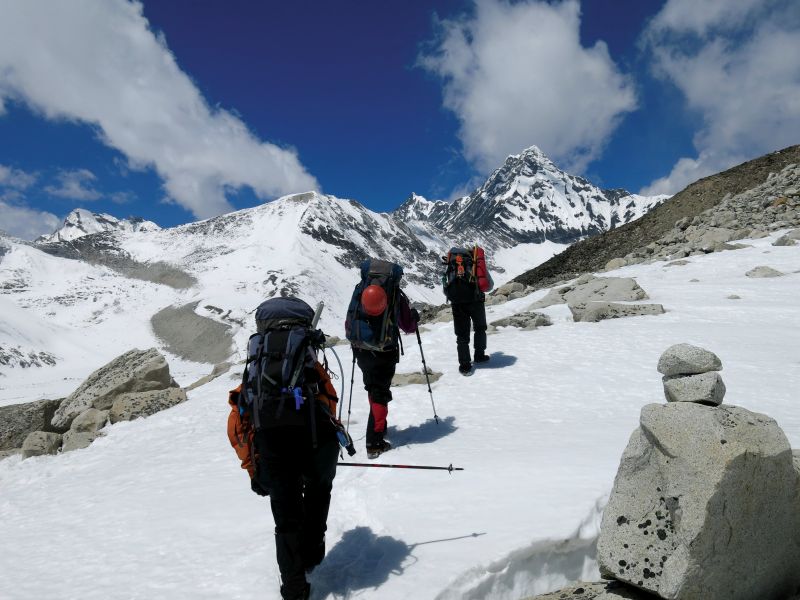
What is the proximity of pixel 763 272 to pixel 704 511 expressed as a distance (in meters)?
20.2

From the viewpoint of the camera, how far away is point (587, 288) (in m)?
19.1

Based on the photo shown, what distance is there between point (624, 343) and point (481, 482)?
8569 mm

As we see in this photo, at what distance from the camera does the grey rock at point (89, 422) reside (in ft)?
40.8

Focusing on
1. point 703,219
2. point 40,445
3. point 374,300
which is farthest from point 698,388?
point 703,219

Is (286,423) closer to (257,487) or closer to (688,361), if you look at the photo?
(257,487)

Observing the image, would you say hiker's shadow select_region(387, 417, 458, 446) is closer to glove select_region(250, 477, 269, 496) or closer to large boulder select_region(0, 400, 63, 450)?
glove select_region(250, 477, 269, 496)

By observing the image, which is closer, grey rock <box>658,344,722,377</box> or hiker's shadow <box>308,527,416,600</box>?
grey rock <box>658,344,722,377</box>

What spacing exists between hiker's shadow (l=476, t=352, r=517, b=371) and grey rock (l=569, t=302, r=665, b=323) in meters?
4.28

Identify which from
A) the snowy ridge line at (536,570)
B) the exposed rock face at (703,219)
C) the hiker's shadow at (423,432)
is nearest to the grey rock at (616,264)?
the exposed rock face at (703,219)

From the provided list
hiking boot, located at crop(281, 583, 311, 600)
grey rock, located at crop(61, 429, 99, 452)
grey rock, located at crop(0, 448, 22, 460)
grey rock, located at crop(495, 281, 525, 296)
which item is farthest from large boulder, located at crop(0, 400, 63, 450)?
grey rock, located at crop(495, 281, 525, 296)

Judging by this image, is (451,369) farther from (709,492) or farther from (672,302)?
(672,302)

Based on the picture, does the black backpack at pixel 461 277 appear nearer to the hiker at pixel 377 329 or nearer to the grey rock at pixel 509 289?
the hiker at pixel 377 329

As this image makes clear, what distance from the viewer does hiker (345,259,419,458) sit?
698 cm

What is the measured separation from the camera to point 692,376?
401 centimetres
